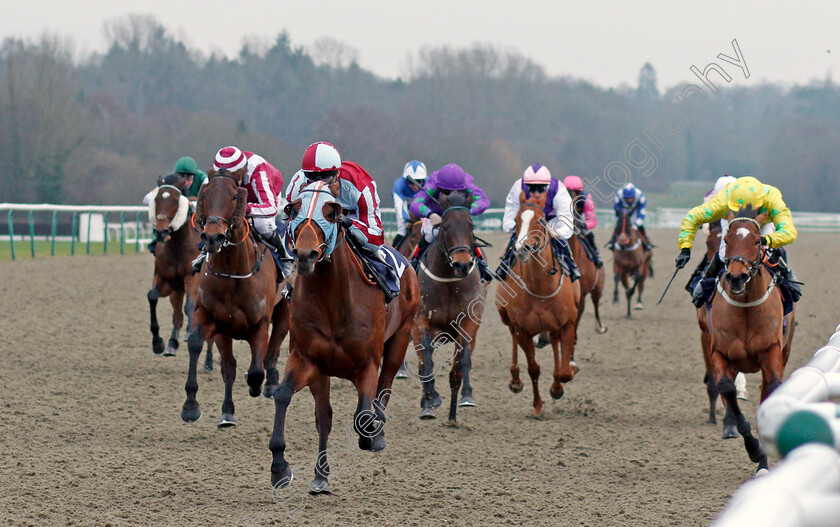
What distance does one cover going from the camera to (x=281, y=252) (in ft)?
23.6

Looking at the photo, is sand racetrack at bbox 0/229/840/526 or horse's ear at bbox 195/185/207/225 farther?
horse's ear at bbox 195/185/207/225

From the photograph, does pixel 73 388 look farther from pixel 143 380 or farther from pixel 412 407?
pixel 412 407

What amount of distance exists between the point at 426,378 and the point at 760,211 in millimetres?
2707

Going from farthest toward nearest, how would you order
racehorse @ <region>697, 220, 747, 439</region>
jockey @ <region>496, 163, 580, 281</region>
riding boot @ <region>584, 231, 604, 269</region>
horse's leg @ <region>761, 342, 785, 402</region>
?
riding boot @ <region>584, 231, 604, 269</region> → jockey @ <region>496, 163, 580, 281</region> → racehorse @ <region>697, 220, 747, 439</region> → horse's leg @ <region>761, 342, 785, 402</region>

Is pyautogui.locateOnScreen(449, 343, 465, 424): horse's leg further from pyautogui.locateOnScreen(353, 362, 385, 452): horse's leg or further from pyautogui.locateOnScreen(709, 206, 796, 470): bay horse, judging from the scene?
pyautogui.locateOnScreen(353, 362, 385, 452): horse's leg

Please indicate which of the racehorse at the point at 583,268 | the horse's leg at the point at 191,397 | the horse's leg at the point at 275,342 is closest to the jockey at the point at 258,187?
the horse's leg at the point at 275,342

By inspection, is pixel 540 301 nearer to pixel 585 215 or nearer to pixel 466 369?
pixel 466 369

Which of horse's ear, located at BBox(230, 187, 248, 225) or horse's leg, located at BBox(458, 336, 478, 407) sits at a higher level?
horse's ear, located at BBox(230, 187, 248, 225)

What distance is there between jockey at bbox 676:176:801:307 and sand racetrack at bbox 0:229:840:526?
3.96 ft

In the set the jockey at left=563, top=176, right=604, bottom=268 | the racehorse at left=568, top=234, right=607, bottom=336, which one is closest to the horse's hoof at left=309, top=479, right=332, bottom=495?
the racehorse at left=568, top=234, right=607, bottom=336

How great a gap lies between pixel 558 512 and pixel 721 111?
52905mm

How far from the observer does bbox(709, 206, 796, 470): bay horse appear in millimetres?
5418

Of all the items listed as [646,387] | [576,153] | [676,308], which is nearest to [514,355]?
[646,387]

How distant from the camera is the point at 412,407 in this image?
7.50 meters
